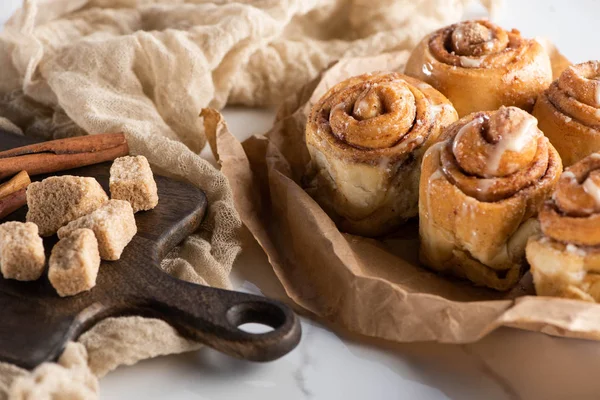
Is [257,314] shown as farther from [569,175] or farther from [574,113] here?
[574,113]

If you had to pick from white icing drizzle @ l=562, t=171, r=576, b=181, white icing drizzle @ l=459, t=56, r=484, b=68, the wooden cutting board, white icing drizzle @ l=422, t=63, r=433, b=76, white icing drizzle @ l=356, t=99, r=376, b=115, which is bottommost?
the wooden cutting board

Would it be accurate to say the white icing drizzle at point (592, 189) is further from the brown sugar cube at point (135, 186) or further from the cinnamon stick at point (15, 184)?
the cinnamon stick at point (15, 184)

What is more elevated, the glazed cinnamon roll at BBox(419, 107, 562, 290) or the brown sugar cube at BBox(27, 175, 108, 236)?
the glazed cinnamon roll at BBox(419, 107, 562, 290)

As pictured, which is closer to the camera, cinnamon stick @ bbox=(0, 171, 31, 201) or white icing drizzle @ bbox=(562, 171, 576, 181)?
white icing drizzle @ bbox=(562, 171, 576, 181)

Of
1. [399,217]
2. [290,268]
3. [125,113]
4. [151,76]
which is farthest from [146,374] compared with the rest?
[151,76]

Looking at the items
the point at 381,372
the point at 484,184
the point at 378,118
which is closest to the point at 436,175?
the point at 484,184

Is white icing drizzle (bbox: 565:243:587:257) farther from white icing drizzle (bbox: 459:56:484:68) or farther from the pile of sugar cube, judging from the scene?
the pile of sugar cube

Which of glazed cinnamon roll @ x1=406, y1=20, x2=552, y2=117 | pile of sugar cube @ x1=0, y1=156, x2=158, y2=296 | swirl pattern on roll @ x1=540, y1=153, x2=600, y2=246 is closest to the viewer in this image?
swirl pattern on roll @ x1=540, y1=153, x2=600, y2=246

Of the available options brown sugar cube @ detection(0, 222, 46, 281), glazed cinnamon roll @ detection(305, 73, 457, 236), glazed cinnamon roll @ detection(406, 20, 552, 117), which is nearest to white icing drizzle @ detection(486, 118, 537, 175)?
glazed cinnamon roll @ detection(305, 73, 457, 236)
